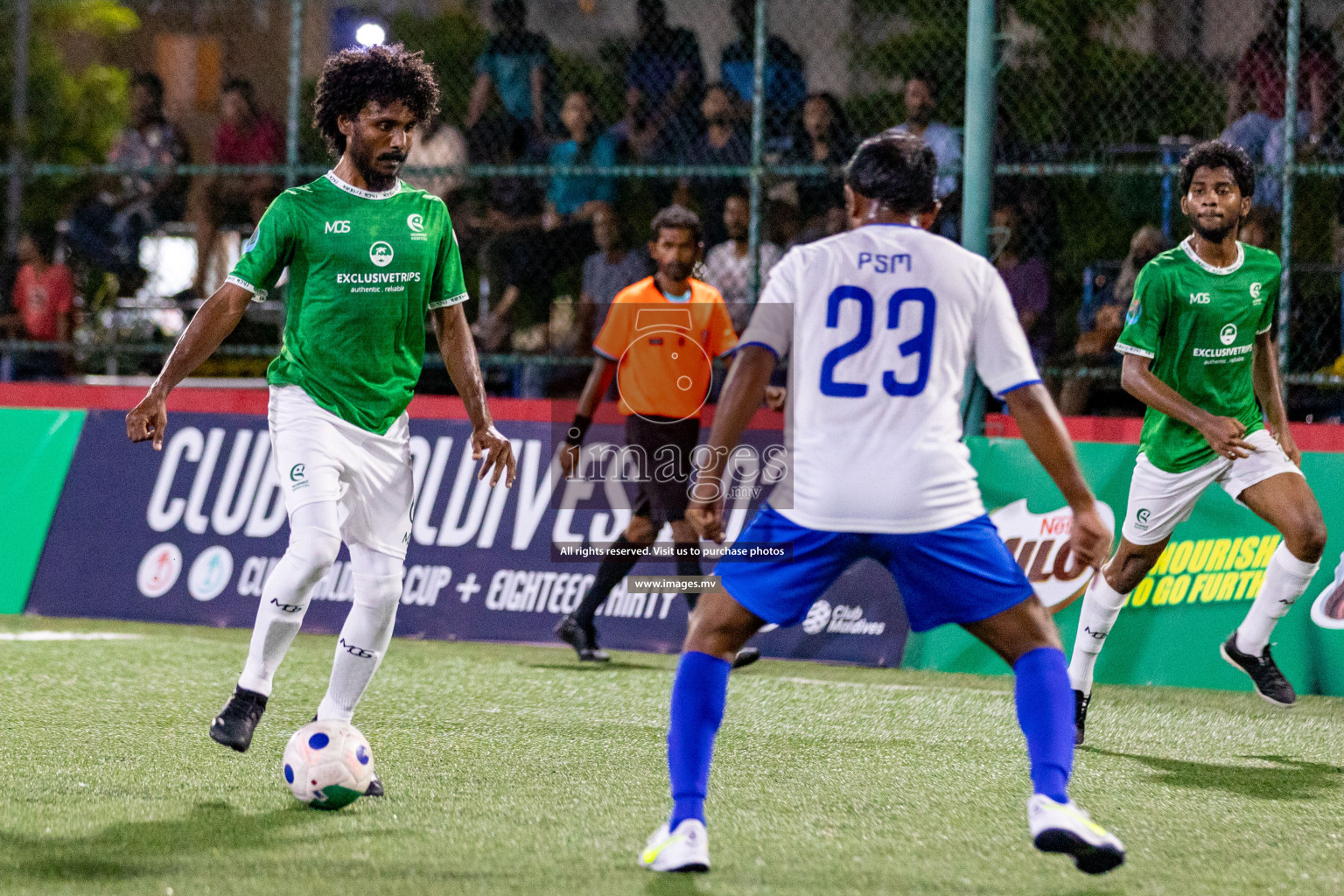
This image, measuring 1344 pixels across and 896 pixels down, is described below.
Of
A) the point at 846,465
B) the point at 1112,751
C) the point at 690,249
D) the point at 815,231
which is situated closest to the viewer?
the point at 846,465

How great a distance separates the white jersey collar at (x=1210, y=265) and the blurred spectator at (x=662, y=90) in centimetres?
471

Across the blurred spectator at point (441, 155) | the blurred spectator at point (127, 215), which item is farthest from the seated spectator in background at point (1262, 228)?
the blurred spectator at point (127, 215)

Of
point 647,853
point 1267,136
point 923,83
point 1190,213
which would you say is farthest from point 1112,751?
point 923,83

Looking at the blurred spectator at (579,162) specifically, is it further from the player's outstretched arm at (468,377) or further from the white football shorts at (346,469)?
the white football shorts at (346,469)

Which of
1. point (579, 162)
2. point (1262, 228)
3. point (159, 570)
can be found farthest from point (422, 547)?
point (1262, 228)

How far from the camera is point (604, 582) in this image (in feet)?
28.6

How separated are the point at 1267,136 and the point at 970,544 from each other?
20.6 feet

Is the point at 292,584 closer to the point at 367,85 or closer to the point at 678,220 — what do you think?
the point at 367,85

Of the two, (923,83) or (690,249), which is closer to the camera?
(690,249)

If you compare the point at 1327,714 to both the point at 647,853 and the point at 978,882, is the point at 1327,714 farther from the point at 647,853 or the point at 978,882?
the point at 647,853

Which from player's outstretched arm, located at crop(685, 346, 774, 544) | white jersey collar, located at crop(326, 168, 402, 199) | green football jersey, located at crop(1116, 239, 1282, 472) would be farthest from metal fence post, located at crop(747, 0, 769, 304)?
player's outstretched arm, located at crop(685, 346, 774, 544)

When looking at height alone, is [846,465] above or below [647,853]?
above

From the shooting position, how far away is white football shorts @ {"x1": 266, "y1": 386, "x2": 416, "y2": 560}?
5.35 metres

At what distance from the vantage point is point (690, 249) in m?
8.58
